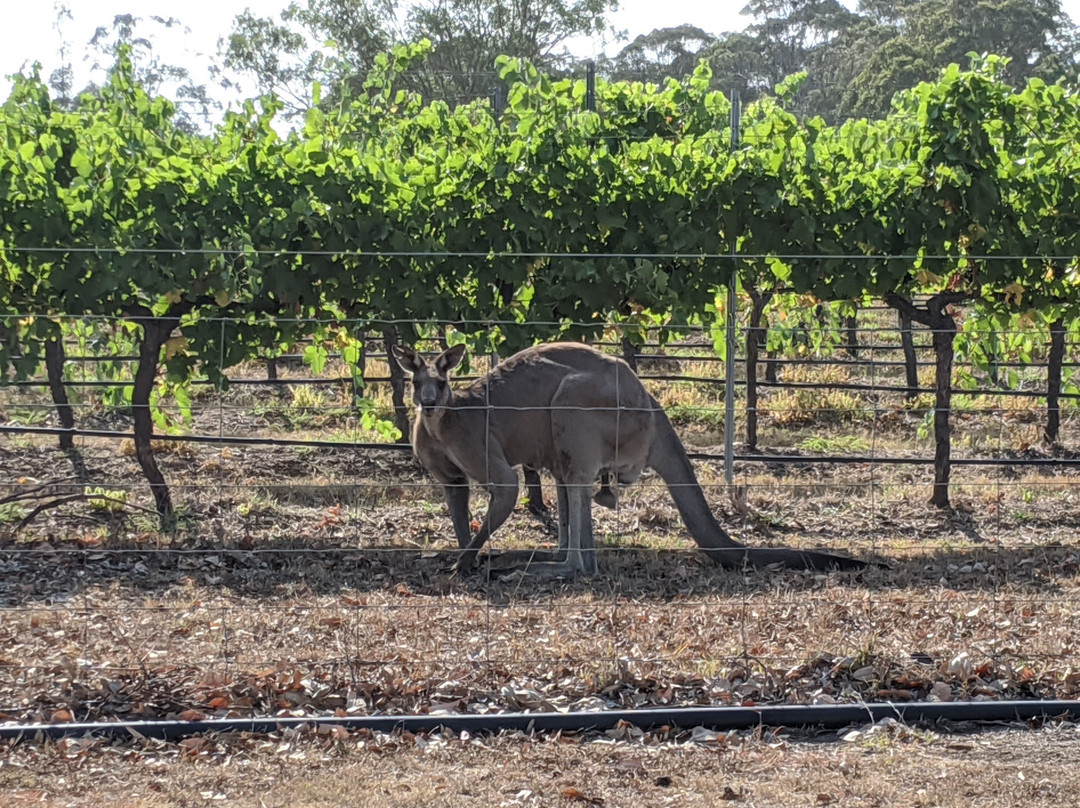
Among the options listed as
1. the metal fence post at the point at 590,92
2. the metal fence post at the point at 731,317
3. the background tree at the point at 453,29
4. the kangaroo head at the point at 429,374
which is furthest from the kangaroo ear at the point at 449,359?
the background tree at the point at 453,29

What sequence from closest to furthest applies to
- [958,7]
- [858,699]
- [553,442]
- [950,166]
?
1. [858,699]
2. [553,442]
3. [950,166]
4. [958,7]

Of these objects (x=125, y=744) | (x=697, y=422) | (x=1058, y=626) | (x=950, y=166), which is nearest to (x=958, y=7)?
(x=697, y=422)

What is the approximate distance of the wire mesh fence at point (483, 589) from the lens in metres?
5.90

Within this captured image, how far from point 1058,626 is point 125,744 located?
15.7 feet

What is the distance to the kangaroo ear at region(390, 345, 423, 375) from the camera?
8.68m

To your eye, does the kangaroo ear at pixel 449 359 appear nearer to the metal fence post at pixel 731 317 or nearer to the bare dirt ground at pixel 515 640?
the bare dirt ground at pixel 515 640

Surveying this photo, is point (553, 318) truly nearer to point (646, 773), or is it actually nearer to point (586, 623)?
point (586, 623)

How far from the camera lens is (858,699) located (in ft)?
19.0

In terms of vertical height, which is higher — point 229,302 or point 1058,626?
point 229,302

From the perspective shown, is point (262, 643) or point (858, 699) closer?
point (858, 699)

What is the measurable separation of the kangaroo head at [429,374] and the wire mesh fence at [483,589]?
91 cm

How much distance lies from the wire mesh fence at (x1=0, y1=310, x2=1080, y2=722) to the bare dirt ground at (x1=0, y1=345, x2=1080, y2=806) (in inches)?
1.0

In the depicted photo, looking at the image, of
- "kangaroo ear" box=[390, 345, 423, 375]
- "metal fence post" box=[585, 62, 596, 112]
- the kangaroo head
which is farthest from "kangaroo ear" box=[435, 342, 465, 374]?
"metal fence post" box=[585, 62, 596, 112]

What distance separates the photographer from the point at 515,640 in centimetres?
657
